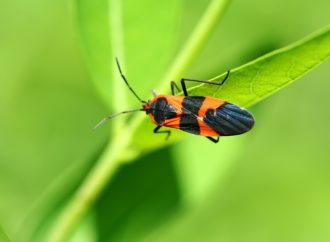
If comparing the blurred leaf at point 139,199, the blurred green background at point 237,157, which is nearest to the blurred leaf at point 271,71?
the blurred leaf at point 139,199

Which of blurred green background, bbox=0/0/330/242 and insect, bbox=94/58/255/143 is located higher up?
insect, bbox=94/58/255/143

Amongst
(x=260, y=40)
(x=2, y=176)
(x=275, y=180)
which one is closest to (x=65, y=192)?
(x=260, y=40)

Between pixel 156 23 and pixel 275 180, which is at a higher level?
pixel 156 23

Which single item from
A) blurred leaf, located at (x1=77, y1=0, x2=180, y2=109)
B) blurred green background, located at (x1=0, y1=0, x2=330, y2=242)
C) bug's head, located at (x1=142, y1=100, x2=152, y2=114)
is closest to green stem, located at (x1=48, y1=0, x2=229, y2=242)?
blurred leaf, located at (x1=77, y1=0, x2=180, y2=109)

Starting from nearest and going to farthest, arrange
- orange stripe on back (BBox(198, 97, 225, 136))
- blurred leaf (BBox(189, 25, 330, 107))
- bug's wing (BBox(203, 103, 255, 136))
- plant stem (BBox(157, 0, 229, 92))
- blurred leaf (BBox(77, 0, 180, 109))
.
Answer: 1. blurred leaf (BBox(189, 25, 330, 107))
2. plant stem (BBox(157, 0, 229, 92))
3. blurred leaf (BBox(77, 0, 180, 109))
4. bug's wing (BBox(203, 103, 255, 136))
5. orange stripe on back (BBox(198, 97, 225, 136))

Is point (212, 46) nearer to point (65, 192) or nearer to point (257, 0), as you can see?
point (257, 0)

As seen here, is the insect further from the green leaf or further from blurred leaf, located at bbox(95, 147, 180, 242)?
the green leaf

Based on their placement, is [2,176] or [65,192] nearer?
[65,192]
